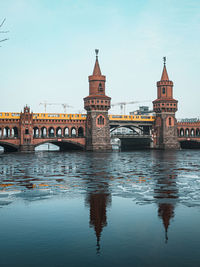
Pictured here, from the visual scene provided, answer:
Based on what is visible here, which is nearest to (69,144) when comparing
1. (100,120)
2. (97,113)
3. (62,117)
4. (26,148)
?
(62,117)

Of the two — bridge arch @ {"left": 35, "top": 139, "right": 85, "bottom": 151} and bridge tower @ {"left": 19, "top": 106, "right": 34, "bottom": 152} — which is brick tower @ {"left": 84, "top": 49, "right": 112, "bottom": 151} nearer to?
bridge arch @ {"left": 35, "top": 139, "right": 85, "bottom": 151}

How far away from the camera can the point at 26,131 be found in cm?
8638

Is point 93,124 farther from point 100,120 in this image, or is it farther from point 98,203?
point 98,203

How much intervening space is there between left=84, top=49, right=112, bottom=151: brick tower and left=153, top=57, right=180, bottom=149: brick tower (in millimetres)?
18591

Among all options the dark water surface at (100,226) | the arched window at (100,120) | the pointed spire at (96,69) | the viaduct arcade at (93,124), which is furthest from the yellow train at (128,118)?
the dark water surface at (100,226)

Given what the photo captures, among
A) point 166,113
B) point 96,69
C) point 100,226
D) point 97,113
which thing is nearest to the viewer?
point 100,226

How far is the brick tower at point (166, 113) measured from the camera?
98.6 metres

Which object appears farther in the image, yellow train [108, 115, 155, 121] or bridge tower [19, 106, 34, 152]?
yellow train [108, 115, 155, 121]

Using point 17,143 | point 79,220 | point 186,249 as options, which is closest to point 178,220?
point 186,249

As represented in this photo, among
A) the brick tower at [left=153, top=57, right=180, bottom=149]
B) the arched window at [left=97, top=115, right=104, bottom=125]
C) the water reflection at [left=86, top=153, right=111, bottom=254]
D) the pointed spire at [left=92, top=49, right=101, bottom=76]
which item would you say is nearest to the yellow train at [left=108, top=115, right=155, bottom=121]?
the brick tower at [left=153, top=57, right=180, bottom=149]

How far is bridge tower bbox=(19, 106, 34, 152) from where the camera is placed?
85500 mm

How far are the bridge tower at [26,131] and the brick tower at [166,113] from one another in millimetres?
40413

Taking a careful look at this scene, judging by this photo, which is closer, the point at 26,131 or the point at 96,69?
the point at 26,131

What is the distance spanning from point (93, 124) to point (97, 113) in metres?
3.54
